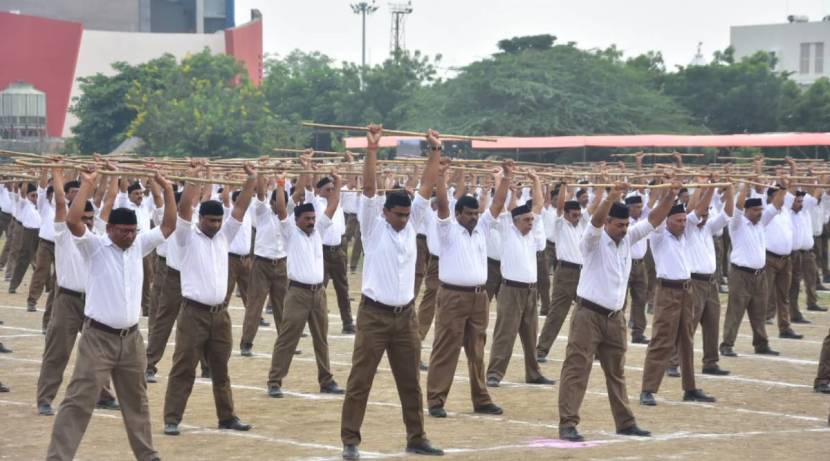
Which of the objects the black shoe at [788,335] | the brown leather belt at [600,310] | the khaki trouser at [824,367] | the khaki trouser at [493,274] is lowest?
the black shoe at [788,335]

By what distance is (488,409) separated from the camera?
49.0 ft

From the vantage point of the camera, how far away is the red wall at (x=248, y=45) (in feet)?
297

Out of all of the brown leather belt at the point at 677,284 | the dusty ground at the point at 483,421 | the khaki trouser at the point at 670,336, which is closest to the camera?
the dusty ground at the point at 483,421

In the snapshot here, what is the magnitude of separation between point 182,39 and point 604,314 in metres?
79.4

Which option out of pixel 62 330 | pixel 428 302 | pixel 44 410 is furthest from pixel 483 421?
pixel 428 302

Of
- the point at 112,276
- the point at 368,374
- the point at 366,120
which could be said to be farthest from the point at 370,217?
the point at 366,120

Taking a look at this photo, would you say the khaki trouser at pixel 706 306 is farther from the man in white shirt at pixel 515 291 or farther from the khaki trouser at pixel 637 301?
the khaki trouser at pixel 637 301

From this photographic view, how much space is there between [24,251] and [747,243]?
14325 mm

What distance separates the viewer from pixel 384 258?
1260 cm

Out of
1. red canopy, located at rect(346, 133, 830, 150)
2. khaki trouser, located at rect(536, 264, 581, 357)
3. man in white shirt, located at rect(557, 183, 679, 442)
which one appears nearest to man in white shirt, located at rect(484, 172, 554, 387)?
khaki trouser, located at rect(536, 264, 581, 357)

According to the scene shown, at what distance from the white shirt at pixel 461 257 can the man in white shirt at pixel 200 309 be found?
2.28 meters

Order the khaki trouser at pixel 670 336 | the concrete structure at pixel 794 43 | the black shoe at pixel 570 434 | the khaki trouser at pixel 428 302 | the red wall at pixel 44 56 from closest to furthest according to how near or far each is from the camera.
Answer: the black shoe at pixel 570 434
the khaki trouser at pixel 670 336
the khaki trouser at pixel 428 302
the red wall at pixel 44 56
the concrete structure at pixel 794 43

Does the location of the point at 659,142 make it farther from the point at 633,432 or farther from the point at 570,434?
the point at 570,434

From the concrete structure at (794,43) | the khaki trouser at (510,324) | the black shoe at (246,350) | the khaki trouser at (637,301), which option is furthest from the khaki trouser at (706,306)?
the concrete structure at (794,43)
